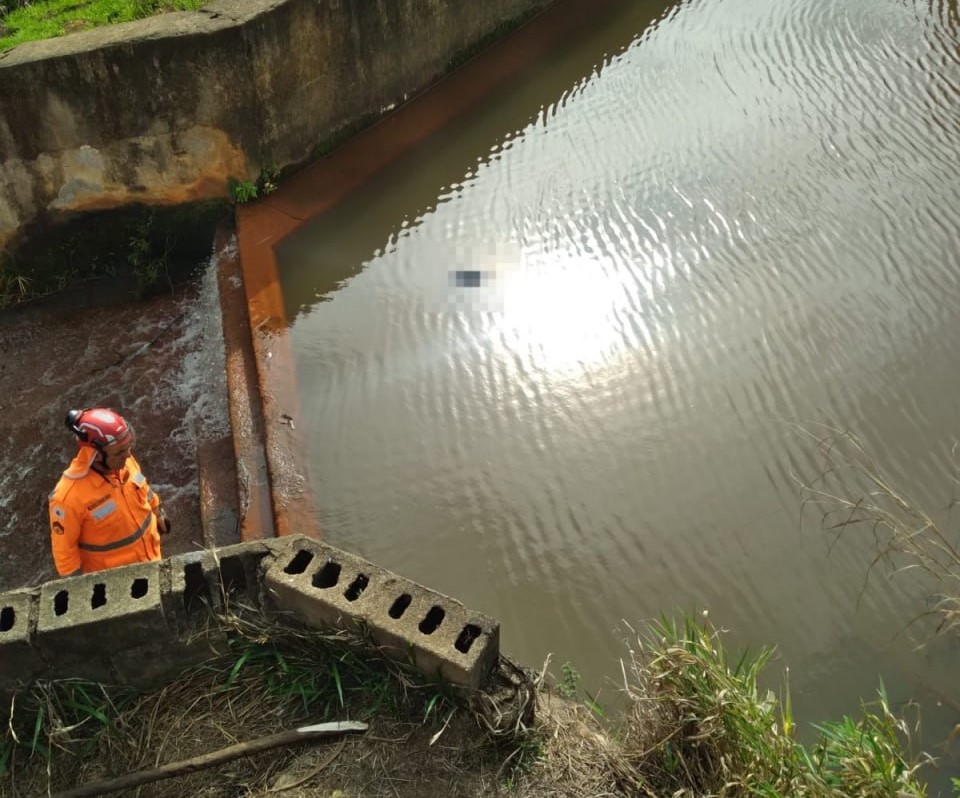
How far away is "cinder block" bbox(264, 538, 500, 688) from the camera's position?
291 cm

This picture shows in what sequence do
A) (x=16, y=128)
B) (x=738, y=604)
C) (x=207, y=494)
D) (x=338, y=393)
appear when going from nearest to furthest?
1. (x=738, y=604)
2. (x=207, y=494)
3. (x=338, y=393)
4. (x=16, y=128)

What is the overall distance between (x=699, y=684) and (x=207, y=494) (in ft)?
9.02

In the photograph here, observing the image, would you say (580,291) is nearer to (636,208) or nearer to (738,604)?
(636,208)

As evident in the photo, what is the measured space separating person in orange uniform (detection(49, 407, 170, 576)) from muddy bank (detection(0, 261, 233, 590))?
2.11ft

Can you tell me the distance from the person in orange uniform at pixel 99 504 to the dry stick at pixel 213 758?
1.03 metres

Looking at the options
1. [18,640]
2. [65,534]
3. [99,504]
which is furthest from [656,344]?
[18,640]

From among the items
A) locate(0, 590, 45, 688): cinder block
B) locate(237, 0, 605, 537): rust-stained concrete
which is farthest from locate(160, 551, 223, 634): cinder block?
locate(237, 0, 605, 537): rust-stained concrete

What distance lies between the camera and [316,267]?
5746 mm

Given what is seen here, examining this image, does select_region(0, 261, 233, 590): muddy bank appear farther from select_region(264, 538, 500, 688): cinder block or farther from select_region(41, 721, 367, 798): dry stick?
select_region(41, 721, 367, 798): dry stick

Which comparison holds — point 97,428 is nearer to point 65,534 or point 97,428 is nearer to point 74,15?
point 65,534

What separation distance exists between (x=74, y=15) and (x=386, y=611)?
5346 mm

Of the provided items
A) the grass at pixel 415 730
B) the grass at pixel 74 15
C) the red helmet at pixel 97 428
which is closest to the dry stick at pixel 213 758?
the grass at pixel 415 730

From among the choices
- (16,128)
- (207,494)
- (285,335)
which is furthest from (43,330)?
(207,494)

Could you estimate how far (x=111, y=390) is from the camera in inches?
210
